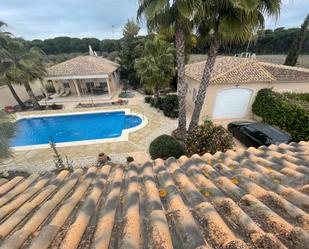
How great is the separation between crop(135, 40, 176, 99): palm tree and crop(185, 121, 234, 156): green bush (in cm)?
837

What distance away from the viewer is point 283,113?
13.2m

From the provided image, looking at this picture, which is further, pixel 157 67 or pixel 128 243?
pixel 157 67

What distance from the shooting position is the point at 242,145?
13.0m

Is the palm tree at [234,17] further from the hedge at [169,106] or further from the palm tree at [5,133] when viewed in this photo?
the palm tree at [5,133]

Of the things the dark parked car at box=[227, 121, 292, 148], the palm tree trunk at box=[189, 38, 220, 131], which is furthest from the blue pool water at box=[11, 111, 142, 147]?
the dark parked car at box=[227, 121, 292, 148]

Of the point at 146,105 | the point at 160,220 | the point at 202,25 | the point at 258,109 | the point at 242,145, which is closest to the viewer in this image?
the point at 160,220

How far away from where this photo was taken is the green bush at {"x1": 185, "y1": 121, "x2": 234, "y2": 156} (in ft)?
32.5

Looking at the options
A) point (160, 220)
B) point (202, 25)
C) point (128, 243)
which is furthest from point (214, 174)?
point (202, 25)

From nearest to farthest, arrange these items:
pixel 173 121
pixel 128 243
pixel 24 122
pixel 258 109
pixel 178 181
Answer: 1. pixel 128 243
2. pixel 178 181
3. pixel 258 109
4. pixel 173 121
5. pixel 24 122

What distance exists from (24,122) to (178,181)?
74.7 ft

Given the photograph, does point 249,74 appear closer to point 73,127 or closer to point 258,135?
point 258,135

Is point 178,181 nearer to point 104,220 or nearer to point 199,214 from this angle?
point 199,214

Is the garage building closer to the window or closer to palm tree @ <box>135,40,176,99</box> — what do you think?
palm tree @ <box>135,40,176,99</box>

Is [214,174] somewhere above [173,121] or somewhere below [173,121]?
above
